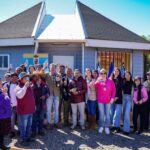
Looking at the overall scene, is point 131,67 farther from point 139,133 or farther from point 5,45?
point 139,133

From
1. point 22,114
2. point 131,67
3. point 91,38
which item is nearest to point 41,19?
point 91,38

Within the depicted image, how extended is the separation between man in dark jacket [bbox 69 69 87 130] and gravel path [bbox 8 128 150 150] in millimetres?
476

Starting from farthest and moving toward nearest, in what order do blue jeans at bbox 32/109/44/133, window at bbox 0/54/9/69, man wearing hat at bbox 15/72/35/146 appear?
window at bbox 0/54/9/69 → blue jeans at bbox 32/109/44/133 → man wearing hat at bbox 15/72/35/146

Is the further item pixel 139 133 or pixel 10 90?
pixel 139 133

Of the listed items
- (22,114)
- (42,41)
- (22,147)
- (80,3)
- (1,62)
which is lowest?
(22,147)

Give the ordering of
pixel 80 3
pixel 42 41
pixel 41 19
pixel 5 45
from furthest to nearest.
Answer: pixel 80 3, pixel 41 19, pixel 5 45, pixel 42 41

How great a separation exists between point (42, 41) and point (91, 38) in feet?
8.20

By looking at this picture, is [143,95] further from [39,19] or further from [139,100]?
[39,19]

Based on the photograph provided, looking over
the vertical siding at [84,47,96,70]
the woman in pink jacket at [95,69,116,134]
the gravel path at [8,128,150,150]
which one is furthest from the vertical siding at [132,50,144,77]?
the gravel path at [8,128,150,150]

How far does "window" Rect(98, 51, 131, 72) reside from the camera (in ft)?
53.3

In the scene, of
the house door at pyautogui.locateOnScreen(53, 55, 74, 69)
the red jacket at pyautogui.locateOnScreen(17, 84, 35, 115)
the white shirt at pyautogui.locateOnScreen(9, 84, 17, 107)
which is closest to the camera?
the red jacket at pyautogui.locateOnScreen(17, 84, 35, 115)

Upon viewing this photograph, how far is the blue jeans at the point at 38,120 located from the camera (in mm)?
8617

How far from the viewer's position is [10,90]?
27.5ft

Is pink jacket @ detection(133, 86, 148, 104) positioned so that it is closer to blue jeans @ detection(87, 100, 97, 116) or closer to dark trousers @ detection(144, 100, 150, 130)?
dark trousers @ detection(144, 100, 150, 130)
